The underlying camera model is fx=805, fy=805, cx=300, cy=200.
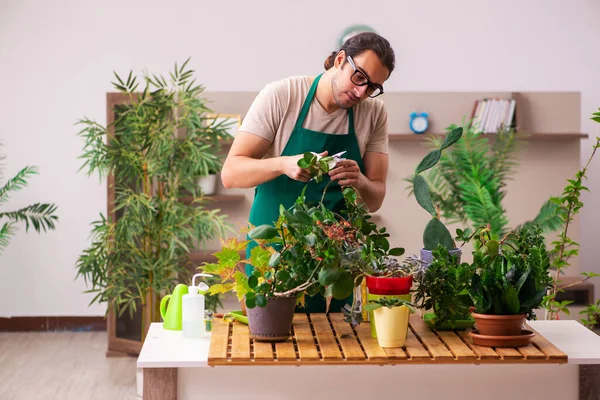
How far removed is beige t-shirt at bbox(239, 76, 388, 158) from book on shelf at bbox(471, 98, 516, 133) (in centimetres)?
339

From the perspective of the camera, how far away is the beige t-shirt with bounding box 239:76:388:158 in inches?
100

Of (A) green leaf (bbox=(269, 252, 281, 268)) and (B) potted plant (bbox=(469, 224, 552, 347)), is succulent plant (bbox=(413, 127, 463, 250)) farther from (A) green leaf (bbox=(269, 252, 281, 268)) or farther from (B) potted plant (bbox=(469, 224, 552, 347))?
(A) green leaf (bbox=(269, 252, 281, 268))

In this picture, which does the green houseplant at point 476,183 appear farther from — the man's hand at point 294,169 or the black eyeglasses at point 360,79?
the man's hand at point 294,169

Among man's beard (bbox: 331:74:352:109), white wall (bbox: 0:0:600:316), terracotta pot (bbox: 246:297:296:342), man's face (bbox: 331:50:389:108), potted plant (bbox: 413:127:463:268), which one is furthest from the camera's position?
white wall (bbox: 0:0:600:316)

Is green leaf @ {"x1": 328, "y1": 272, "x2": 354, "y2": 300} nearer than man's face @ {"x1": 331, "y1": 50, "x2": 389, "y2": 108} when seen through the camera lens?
Yes

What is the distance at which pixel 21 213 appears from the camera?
18.8ft

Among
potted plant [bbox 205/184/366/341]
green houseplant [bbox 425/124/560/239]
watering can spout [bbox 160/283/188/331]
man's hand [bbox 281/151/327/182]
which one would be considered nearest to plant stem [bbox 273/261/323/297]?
potted plant [bbox 205/184/366/341]

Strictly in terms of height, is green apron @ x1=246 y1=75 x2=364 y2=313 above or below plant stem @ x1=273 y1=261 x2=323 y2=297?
above

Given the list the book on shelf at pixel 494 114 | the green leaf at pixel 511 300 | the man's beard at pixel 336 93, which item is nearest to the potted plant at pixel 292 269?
the green leaf at pixel 511 300

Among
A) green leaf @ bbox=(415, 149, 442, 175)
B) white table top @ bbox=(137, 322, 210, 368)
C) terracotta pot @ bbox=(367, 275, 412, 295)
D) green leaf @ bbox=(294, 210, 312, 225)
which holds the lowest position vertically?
white table top @ bbox=(137, 322, 210, 368)

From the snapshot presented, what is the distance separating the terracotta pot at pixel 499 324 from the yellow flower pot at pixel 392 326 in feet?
0.58

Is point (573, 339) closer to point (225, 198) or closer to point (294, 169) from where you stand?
point (294, 169)

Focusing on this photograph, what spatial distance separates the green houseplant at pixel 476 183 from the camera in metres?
5.14

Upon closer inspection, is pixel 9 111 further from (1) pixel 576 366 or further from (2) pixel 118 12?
(1) pixel 576 366
